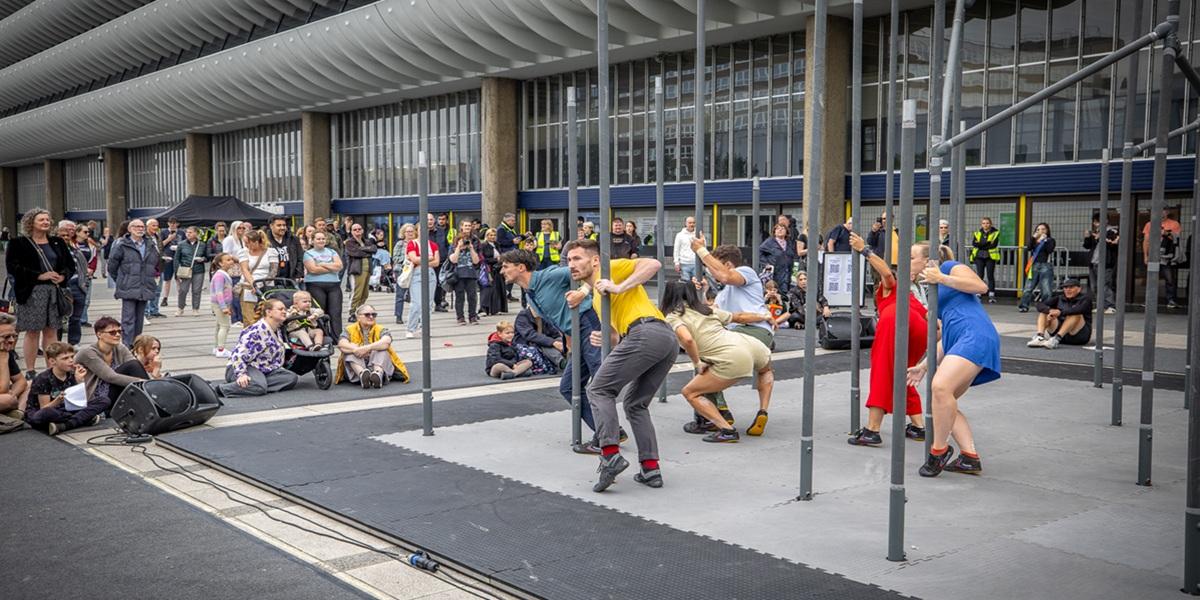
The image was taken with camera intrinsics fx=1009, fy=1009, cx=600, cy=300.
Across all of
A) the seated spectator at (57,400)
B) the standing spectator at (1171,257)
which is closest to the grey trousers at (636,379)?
the seated spectator at (57,400)

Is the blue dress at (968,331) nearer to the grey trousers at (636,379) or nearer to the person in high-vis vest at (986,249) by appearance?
the grey trousers at (636,379)

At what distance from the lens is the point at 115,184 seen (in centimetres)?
6059

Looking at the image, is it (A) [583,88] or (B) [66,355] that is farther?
(A) [583,88]

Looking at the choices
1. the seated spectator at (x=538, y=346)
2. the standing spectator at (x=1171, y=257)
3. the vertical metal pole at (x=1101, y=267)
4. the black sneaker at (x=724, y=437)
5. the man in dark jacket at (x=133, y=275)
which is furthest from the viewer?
the standing spectator at (x=1171, y=257)

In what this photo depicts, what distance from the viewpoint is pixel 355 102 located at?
41.0 m

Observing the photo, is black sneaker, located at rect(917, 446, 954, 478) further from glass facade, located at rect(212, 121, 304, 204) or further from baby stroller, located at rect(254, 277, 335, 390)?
glass facade, located at rect(212, 121, 304, 204)

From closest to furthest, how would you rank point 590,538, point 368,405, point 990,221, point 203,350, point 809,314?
point 590,538, point 809,314, point 368,405, point 203,350, point 990,221

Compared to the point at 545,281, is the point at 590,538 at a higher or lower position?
lower

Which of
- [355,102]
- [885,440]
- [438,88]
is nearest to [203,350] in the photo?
[885,440]

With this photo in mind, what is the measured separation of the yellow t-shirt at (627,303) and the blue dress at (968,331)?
6.55 feet

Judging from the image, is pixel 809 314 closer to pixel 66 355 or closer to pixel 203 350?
pixel 66 355

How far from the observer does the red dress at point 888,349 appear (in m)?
7.57

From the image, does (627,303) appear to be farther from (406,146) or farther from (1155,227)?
(406,146)

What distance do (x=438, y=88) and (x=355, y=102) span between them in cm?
575
